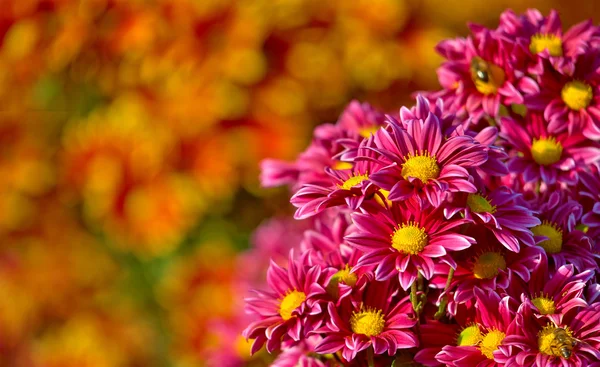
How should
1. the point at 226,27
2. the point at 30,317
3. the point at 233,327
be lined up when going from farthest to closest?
1. the point at 30,317
2. the point at 226,27
3. the point at 233,327

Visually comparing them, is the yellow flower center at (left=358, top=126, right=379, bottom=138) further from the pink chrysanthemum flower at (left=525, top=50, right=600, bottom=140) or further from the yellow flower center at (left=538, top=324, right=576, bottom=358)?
the yellow flower center at (left=538, top=324, right=576, bottom=358)

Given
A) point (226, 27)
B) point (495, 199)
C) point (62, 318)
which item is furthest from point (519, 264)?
point (62, 318)

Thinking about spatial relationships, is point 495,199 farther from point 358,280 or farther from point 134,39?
point 134,39

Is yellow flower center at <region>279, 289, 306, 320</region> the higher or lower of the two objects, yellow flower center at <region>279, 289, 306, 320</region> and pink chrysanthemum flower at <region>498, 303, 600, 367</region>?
the higher

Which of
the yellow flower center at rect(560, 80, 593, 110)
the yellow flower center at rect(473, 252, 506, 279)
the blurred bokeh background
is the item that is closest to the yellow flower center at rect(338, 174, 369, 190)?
the yellow flower center at rect(473, 252, 506, 279)

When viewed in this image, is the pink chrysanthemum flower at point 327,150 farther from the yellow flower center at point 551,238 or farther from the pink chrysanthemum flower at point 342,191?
the yellow flower center at point 551,238

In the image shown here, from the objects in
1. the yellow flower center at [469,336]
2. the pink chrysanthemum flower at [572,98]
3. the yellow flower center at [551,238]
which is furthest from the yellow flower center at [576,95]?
the yellow flower center at [469,336]

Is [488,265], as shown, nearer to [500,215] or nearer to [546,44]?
[500,215]
